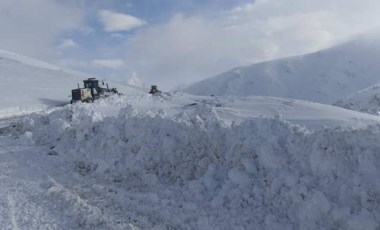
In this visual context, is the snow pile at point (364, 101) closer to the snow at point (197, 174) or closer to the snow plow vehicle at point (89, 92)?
the snow plow vehicle at point (89, 92)

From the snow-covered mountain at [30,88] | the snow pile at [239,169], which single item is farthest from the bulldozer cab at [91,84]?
the snow pile at [239,169]

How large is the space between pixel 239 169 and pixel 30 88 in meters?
57.8

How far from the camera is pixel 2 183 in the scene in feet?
45.8

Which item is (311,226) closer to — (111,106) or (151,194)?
(151,194)

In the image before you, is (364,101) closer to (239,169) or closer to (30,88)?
(30,88)

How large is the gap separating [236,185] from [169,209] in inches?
70.2

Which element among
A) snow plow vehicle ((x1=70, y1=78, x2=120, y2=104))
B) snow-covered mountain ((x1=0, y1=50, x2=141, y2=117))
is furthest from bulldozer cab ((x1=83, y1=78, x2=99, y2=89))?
snow-covered mountain ((x1=0, y1=50, x2=141, y2=117))

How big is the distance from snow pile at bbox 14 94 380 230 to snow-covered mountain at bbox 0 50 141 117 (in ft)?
112

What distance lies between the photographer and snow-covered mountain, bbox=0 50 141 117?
171ft

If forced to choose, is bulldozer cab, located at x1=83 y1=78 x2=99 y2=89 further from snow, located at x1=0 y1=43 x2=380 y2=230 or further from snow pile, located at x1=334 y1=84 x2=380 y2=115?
snow pile, located at x1=334 y1=84 x2=380 y2=115

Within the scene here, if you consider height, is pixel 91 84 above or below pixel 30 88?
below

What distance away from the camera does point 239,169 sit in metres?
12.8

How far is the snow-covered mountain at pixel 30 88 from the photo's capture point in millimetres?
52156

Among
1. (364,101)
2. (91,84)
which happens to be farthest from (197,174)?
(364,101)
